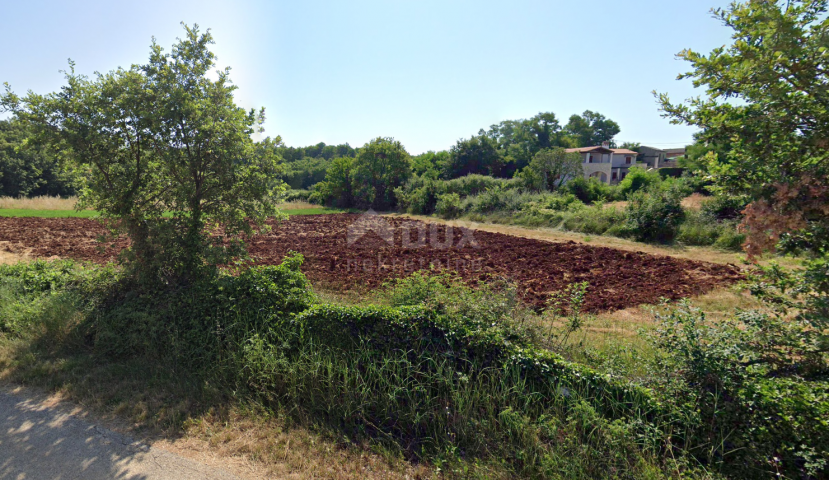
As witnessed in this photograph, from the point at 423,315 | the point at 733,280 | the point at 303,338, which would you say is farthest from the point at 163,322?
the point at 733,280

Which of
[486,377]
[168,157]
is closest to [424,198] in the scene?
[168,157]

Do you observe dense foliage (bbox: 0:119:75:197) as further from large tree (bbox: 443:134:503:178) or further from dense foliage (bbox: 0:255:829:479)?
dense foliage (bbox: 0:255:829:479)

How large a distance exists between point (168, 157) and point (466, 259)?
843 centimetres

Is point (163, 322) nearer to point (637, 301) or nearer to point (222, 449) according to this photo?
point (222, 449)

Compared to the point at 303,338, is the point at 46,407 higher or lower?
lower

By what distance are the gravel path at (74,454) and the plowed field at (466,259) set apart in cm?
286

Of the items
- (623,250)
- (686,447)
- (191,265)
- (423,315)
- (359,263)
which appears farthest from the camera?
(623,250)

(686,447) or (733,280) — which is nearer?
(686,447)

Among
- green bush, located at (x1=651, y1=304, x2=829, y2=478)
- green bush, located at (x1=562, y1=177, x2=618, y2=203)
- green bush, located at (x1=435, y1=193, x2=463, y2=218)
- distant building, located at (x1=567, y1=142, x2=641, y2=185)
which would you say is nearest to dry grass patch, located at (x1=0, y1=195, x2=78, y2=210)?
green bush, located at (x1=435, y1=193, x2=463, y2=218)

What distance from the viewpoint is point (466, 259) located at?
11.9 m

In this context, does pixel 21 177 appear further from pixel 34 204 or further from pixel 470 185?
pixel 470 185

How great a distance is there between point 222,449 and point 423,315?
2.02m

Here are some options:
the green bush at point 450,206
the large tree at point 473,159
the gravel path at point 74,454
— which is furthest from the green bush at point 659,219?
the large tree at point 473,159

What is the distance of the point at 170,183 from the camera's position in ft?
19.6
